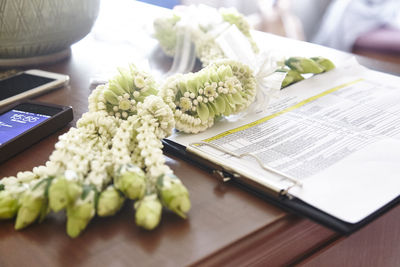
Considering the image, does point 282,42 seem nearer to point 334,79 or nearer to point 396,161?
point 334,79

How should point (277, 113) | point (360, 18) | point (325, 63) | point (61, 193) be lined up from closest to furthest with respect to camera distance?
point (61, 193)
point (277, 113)
point (325, 63)
point (360, 18)

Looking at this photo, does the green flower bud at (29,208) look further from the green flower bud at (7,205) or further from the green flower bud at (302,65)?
the green flower bud at (302,65)

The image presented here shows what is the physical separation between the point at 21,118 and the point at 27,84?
139mm

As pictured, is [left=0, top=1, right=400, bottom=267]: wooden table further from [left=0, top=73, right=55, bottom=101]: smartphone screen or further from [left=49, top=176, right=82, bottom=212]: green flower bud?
[left=0, top=73, right=55, bottom=101]: smartphone screen

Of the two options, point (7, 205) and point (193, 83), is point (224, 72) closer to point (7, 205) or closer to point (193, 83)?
point (193, 83)

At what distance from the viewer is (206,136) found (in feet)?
1.76

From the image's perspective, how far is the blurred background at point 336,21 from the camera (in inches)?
72.2

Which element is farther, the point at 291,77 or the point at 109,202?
the point at 291,77

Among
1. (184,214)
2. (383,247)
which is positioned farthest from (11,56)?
(383,247)

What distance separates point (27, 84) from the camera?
68cm

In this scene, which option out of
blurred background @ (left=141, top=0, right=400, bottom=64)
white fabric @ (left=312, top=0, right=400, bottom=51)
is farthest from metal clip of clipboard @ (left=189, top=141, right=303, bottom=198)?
white fabric @ (left=312, top=0, right=400, bottom=51)

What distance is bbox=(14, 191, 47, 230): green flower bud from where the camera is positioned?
0.38 m

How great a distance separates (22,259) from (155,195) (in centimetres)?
11

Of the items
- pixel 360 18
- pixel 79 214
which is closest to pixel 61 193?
pixel 79 214
